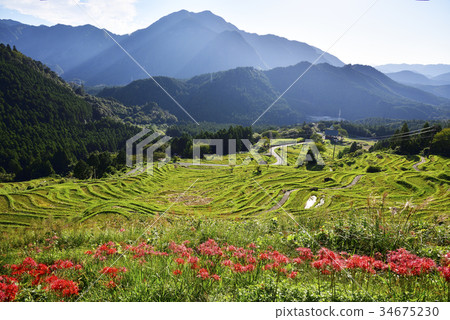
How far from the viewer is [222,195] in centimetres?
4228

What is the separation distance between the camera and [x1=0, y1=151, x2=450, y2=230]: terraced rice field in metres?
27.2

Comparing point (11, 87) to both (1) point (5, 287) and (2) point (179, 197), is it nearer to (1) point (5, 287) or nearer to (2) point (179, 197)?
(2) point (179, 197)

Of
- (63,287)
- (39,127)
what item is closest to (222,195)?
(63,287)

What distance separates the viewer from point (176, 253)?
669 cm

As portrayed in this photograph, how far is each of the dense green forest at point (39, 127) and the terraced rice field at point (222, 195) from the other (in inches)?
3165

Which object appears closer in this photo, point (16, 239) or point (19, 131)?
point (16, 239)

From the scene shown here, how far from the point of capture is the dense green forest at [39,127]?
11288 cm

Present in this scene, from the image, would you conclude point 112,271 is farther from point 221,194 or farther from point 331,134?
point 331,134

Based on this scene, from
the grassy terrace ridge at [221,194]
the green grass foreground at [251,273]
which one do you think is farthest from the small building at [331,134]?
the green grass foreground at [251,273]

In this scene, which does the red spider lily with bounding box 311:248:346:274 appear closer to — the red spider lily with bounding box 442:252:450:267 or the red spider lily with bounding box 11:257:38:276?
the red spider lily with bounding box 442:252:450:267

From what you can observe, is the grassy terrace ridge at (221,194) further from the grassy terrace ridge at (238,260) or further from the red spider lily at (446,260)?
the red spider lily at (446,260)

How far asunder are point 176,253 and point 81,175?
72.6 m

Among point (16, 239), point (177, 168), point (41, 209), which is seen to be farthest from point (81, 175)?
point (16, 239)

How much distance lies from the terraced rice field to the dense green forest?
80399 millimetres
